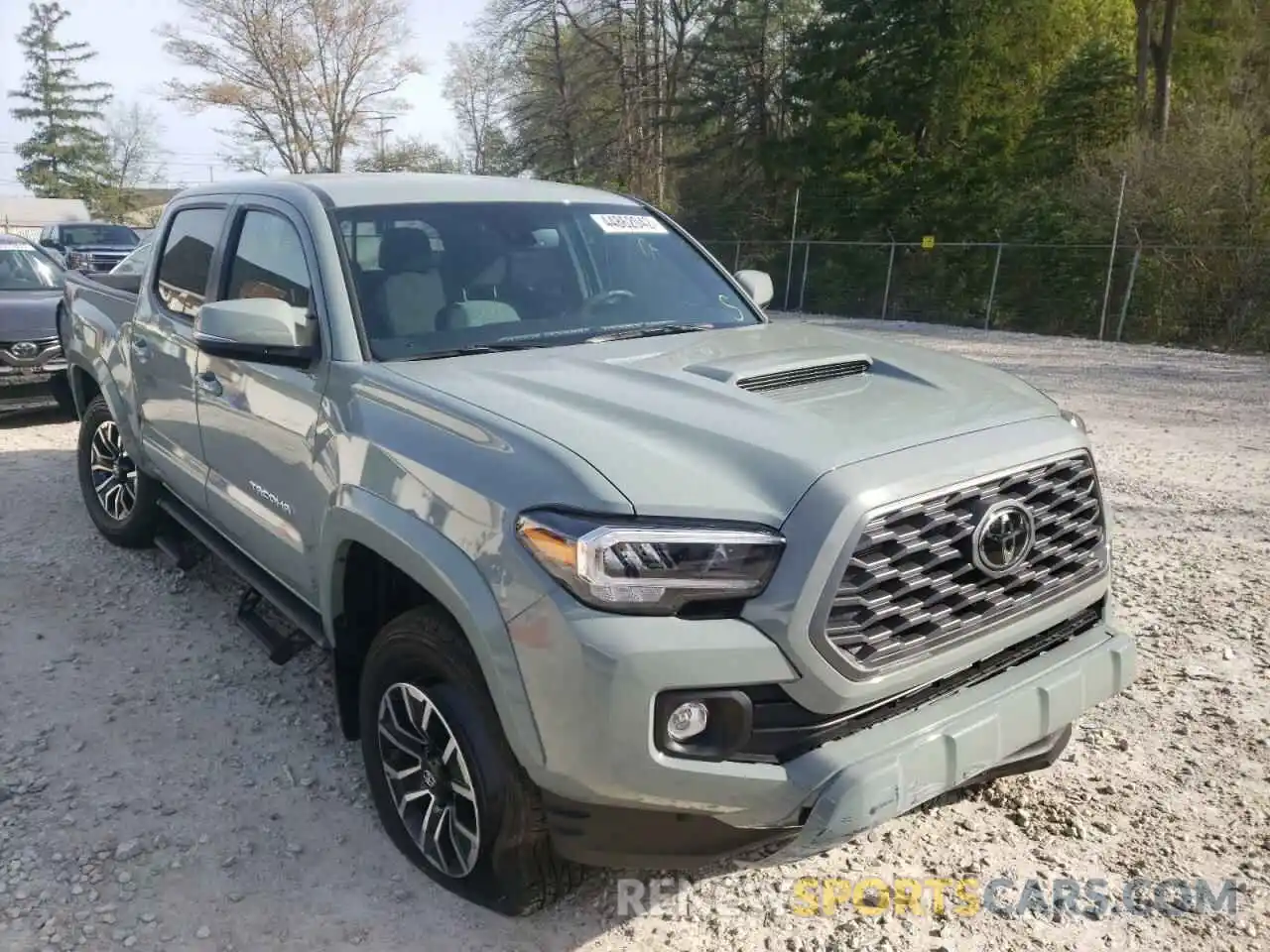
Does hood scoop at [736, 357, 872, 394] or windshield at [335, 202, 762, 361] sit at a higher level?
windshield at [335, 202, 762, 361]

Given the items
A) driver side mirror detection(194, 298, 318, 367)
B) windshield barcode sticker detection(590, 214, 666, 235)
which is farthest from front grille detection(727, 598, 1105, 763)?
windshield barcode sticker detection(590, 214, 666, 235)

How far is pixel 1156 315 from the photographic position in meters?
17.9

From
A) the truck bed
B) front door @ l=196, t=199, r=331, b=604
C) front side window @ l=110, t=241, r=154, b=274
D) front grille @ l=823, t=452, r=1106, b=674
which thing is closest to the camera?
front grille @ l=823, t=452, r=1106, b=674

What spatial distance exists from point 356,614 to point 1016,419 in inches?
76.6

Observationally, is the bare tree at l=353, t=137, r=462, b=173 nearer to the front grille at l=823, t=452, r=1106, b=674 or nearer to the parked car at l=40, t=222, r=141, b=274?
the parked car at l=40, t=222, r=141, b=274

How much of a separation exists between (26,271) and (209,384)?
22.5 ft

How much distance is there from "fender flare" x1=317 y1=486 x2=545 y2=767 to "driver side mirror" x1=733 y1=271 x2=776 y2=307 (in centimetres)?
203

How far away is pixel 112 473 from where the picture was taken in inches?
216

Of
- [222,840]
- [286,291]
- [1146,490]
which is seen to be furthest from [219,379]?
[1146,490]

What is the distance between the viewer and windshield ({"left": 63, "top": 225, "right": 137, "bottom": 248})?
2345cm

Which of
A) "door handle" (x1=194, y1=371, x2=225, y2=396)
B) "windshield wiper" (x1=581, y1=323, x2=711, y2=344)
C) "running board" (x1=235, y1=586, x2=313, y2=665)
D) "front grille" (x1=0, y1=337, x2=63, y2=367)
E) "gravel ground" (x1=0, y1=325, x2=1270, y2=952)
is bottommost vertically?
"gravel ground" (x1=0, y1=325, x2=1270, y2=952)

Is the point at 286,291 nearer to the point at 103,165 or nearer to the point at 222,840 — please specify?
the point at 222,840

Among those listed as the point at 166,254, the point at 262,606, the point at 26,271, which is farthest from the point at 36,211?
the point at 262,606

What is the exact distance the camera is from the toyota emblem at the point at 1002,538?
7.85 ft
